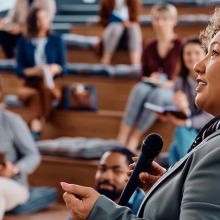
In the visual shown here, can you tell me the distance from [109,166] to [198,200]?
1535 mm

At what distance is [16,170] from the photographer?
2.91 m

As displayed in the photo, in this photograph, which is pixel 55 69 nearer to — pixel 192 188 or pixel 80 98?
pixel 80 98

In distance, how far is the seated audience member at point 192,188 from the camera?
76cm

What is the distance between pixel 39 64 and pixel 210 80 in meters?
3.16

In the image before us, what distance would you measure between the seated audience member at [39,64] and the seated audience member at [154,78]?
0.53 metres

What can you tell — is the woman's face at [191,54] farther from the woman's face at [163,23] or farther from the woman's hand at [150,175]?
the woman's hand at [150,175]

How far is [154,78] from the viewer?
3477 mm

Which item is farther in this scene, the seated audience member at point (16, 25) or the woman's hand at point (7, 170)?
the seated audience member at point (16, 25)

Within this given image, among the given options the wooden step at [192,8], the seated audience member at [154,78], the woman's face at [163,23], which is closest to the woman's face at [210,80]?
the seated audience member at [154,78]

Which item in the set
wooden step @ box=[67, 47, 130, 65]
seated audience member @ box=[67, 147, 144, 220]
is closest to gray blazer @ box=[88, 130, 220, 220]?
seated audience member @ box=[67, 147, 144, 220]

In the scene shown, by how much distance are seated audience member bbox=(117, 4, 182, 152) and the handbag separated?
34 cm

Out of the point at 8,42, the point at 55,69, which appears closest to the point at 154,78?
the point at 55,69

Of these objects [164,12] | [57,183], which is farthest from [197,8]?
[57,183]

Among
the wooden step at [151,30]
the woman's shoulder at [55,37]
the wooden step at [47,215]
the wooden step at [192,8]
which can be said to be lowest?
the wooden step at [47,215]
